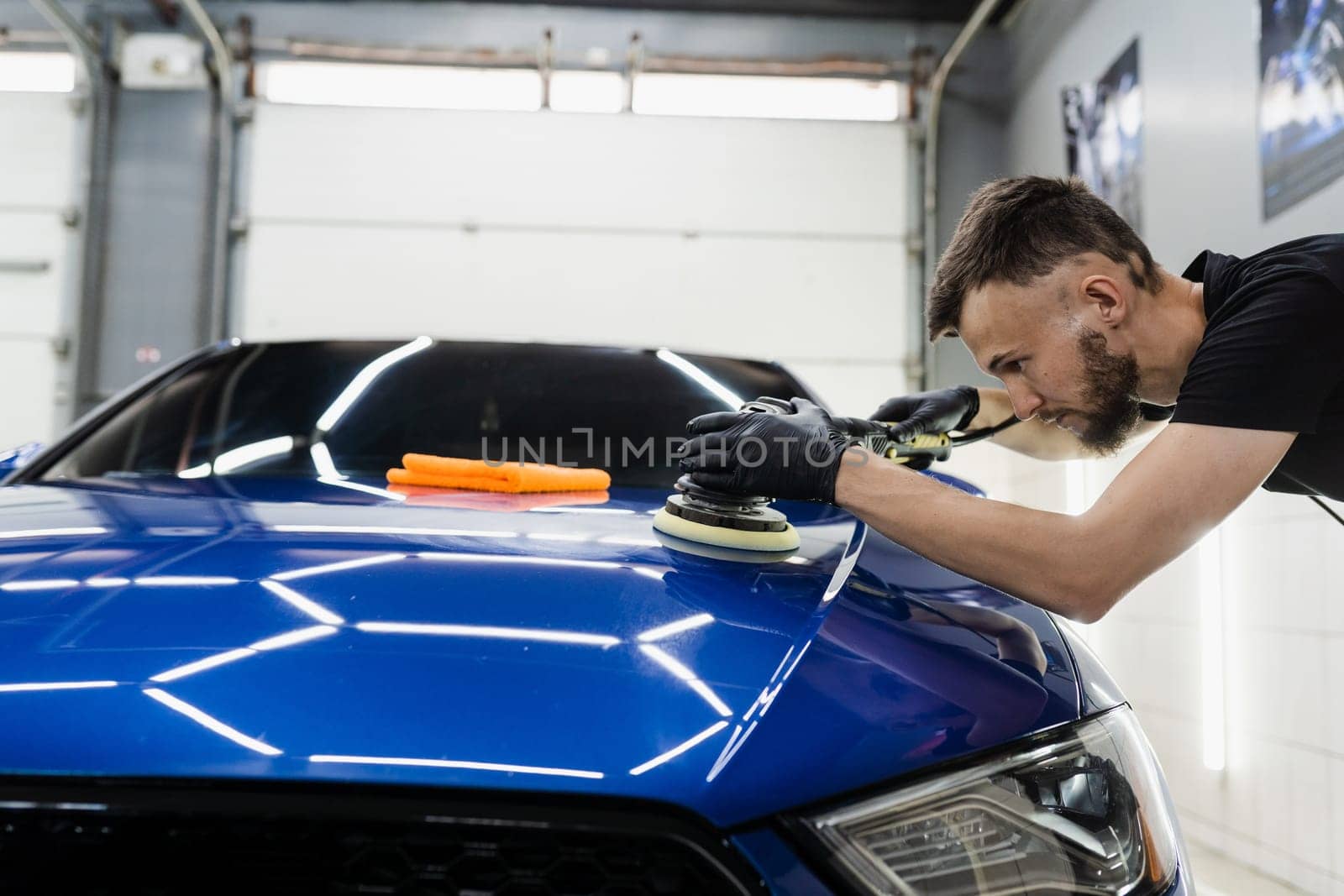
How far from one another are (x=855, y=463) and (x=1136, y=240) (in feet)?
1.87

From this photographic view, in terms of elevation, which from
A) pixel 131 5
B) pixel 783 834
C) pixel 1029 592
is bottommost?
pixel 783 834

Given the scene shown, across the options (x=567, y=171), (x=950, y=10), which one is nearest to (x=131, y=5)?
(x=567, y=171)

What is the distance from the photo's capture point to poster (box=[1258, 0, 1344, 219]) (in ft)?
9.14

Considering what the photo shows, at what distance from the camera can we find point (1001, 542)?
102 centimetres

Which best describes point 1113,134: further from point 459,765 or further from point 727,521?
point 459,765

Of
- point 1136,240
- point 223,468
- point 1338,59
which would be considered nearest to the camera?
point 1136,240

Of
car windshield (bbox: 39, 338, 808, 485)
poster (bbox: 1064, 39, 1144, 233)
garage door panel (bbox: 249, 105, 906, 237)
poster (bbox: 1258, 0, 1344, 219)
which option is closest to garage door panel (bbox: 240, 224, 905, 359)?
garage door panel (bbox: 249, 105, 906, 237)

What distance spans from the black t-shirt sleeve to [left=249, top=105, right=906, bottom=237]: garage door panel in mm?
4339

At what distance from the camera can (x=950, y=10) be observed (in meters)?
5.63

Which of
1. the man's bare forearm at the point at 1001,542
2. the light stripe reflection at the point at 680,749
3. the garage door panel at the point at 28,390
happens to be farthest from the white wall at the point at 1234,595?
the garage door panel at the point at 28,390

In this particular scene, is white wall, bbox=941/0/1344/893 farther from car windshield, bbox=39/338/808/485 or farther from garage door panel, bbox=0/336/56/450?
garage door panel, bbox=0/336/56/450

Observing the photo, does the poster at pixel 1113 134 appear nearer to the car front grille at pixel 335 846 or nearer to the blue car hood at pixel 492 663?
the blue car hood at pixel 492 663

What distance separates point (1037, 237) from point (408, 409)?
102 centimetres

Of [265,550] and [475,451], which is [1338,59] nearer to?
[475,451]
